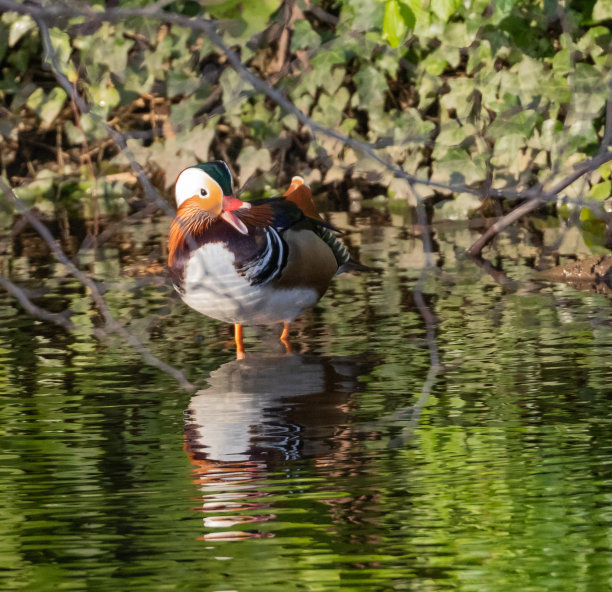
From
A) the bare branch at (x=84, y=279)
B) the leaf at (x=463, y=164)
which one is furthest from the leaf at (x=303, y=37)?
the bare branch at (x=84, y=279)

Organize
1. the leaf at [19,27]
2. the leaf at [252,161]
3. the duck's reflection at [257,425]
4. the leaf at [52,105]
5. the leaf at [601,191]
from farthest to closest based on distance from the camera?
1. the leaf at [52,105]
2. the leaf at [19,27]
3. the leaf at [252,161]
4. the leaf at [601,191]
5. the duck's reflection at [257,425]

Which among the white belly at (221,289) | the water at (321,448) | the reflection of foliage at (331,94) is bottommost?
the water at (321,448)

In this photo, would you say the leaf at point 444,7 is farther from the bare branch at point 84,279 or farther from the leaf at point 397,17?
the bare branch at point 84,279

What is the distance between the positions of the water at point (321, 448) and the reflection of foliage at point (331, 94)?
4.38 feet

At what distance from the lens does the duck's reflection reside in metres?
3.38

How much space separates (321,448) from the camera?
3.80 metres

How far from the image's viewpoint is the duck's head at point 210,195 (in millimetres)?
4848

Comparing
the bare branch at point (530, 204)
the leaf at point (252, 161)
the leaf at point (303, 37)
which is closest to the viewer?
the bare branch at point (530, 204)

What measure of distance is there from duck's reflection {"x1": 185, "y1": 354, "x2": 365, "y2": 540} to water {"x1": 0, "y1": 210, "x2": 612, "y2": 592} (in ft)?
0.03

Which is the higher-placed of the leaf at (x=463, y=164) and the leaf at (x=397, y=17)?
the leaf at (x=397, y=17)

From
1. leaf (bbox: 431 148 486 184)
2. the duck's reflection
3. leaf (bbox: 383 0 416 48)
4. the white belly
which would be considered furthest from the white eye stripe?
leaf (bbox: 431 148 486 184)

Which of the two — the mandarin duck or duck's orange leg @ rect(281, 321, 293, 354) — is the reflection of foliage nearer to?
the mandarin duck

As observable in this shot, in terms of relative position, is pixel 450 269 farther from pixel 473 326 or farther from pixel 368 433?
pixel 368 433

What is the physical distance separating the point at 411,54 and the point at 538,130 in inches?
46.0
